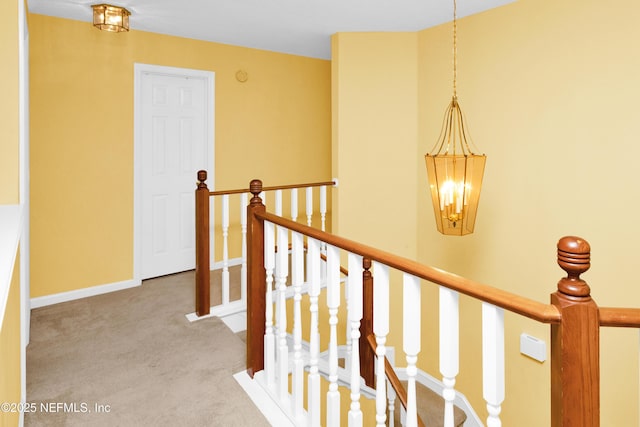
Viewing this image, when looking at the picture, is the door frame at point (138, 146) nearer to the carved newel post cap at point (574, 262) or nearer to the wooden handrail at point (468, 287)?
the wooden handrail at point (468, 287)

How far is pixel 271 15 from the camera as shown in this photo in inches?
135

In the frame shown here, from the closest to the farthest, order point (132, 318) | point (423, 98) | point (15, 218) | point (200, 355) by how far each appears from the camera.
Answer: point (15, 218), point (200, 355), point (132, 318), point (423, 98)

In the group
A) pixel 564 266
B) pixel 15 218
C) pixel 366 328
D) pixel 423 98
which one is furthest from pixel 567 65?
pixel 15 218

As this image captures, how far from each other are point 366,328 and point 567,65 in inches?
89.0

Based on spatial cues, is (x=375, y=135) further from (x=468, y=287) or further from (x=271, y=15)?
(x=468, y=287)

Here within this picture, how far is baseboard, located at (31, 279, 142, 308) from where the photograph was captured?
331 cm

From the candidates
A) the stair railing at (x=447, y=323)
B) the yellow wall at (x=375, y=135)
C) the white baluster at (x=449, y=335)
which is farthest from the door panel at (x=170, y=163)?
the white baluster at (x=449, y=335)

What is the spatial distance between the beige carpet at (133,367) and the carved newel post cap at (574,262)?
1.50m

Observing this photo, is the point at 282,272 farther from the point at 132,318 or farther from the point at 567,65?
the point at 567,65

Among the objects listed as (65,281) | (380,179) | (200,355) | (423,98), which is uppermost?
(423,98)

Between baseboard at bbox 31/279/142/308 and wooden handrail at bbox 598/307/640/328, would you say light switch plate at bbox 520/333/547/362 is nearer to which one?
wooden handrail at bbox 598/307/640/328

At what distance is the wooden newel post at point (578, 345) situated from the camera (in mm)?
856

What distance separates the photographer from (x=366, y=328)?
114 inches

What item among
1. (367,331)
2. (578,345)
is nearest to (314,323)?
(578,345)
